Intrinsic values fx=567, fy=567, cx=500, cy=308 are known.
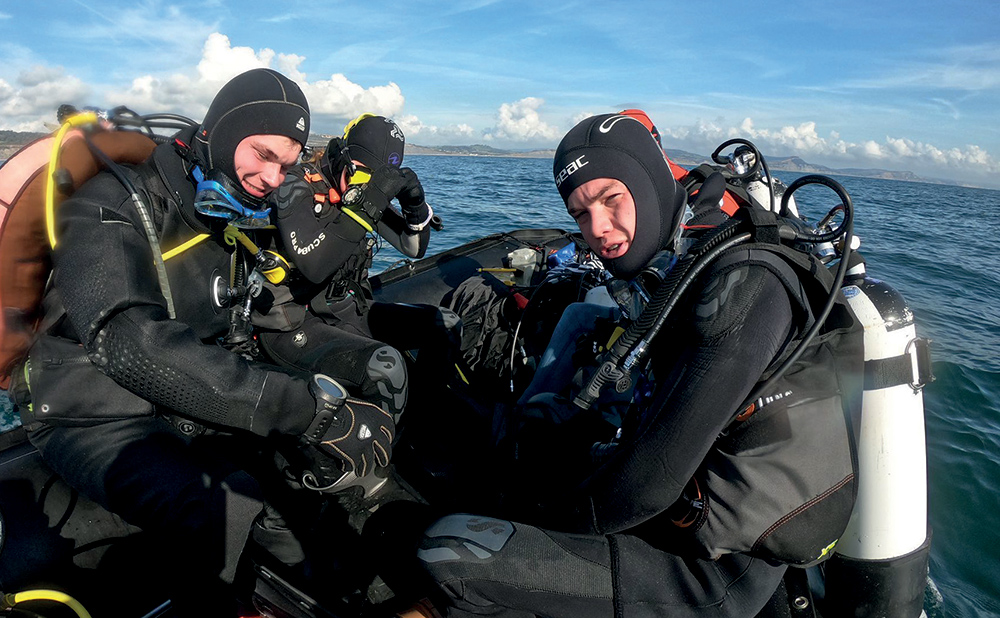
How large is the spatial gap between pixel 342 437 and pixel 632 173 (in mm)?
1592

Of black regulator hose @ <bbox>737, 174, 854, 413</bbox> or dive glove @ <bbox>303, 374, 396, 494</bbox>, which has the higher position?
black regulator hose @ <bbox>737, 174, 854, 413</bbox>

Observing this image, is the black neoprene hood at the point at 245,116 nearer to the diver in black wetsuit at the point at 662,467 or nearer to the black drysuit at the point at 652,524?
the diver in black wetsuit at the point at 662,467

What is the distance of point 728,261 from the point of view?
1.65 m

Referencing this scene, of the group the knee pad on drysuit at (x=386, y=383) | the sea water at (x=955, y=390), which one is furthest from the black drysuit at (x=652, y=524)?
the sea water at (x=955, y=390)

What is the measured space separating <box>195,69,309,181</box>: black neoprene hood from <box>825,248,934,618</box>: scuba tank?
2.58 metres

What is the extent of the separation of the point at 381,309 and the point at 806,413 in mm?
2946

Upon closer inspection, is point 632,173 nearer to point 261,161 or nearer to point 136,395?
point 261,161

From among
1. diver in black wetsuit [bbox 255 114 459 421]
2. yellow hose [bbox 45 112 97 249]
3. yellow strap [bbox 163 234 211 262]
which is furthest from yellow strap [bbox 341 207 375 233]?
yellow hose [bbox 45 112 97 249]

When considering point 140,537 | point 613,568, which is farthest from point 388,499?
point 613,568

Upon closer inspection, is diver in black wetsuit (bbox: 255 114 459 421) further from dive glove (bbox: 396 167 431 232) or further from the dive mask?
the dive mask

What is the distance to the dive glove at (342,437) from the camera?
233 cm

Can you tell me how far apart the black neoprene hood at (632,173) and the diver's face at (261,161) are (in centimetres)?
131

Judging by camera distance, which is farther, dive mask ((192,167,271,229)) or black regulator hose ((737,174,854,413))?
dive mask ((192,167,271,229))

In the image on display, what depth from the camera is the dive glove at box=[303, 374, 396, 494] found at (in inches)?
91.8
